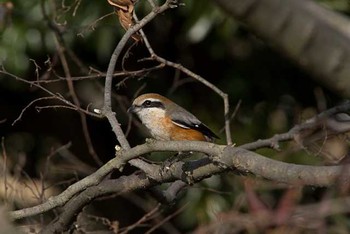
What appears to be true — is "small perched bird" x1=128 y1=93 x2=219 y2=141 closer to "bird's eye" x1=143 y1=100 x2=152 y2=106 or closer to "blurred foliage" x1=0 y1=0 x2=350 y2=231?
"bird's eye" x1=143 y1=100 x2=152 y2=106

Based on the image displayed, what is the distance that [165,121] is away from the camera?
16.3ft

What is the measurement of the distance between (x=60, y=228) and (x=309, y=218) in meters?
1.83

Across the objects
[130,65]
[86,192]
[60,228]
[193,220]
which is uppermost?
[86,192]

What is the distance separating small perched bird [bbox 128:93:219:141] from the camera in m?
4.93

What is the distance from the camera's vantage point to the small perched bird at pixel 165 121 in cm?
493

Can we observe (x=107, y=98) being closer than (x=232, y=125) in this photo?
Yes

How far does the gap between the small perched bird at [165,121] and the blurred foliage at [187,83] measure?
47 centimetres

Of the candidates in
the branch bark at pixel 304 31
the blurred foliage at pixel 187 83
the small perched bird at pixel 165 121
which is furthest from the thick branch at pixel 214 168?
the blurred foliage at pixel 187 83

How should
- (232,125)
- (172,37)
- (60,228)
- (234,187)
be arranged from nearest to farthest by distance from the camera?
(60,228) < (234,187) < (232,125) < (172,37)

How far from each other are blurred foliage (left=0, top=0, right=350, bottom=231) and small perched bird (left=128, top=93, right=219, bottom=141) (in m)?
0.47

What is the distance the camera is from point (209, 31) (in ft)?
18.6

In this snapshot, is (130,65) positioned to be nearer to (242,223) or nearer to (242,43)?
(242,43)

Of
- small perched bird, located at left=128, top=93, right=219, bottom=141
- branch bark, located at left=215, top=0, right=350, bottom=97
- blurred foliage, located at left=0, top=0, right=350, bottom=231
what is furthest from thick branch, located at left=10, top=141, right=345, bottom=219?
blurred foliage, located at left=0, top=0, right=350, bottom=231

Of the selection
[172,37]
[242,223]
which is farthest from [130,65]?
[242,223]
